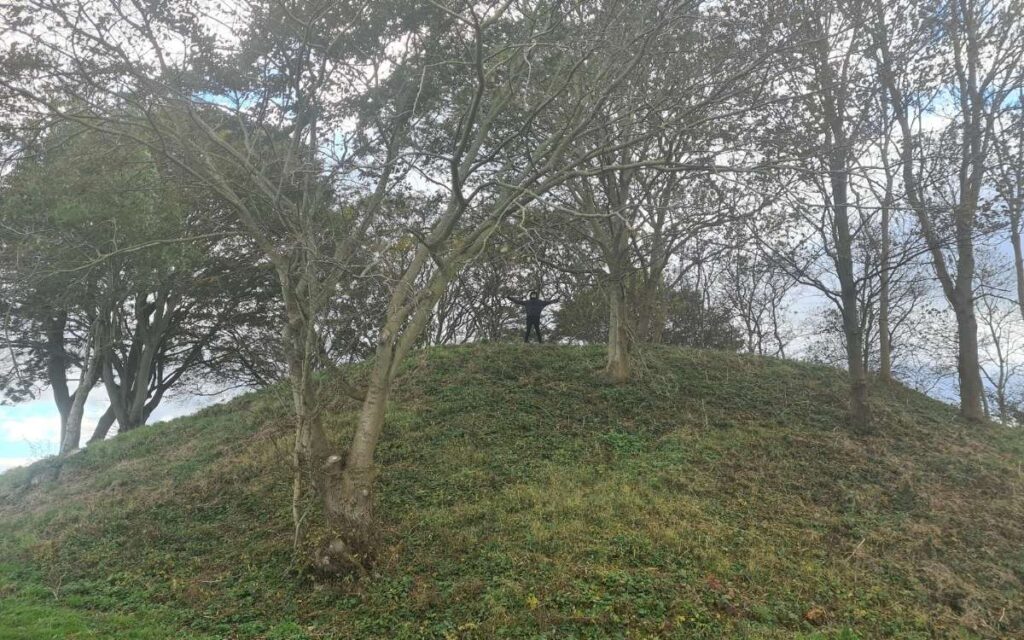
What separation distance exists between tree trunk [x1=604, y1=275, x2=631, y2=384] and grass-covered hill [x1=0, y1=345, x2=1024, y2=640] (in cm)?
45

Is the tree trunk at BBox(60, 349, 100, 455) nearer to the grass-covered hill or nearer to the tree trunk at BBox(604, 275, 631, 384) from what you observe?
the grass-covered hill

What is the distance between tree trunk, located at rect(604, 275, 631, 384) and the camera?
37.8ft

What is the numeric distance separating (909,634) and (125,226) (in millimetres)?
12938

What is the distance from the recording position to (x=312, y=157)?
8875mm

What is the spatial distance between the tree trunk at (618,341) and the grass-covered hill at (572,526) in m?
0.45

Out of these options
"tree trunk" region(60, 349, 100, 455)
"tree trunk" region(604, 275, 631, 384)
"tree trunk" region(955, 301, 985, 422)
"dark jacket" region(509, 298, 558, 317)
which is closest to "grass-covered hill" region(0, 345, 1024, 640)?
"tree trunk" region(604, 275, 631, 384)

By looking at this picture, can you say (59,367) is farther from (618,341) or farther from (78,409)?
(618,341)

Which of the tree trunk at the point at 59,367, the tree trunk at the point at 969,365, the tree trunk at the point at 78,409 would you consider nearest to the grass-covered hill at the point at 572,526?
the tree trunk at the point at 969,365

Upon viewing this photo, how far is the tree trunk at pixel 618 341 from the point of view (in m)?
11.5

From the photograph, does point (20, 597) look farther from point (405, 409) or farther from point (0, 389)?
point (0, 389)

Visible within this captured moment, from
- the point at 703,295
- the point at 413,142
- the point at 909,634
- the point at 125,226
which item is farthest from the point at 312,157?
the point at 703,295

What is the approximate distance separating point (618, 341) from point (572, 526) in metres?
5.55

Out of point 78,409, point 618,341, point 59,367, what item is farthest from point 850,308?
point 59,367

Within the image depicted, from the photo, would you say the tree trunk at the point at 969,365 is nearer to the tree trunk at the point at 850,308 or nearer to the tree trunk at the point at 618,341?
the tree trunk at the point at 850,308
